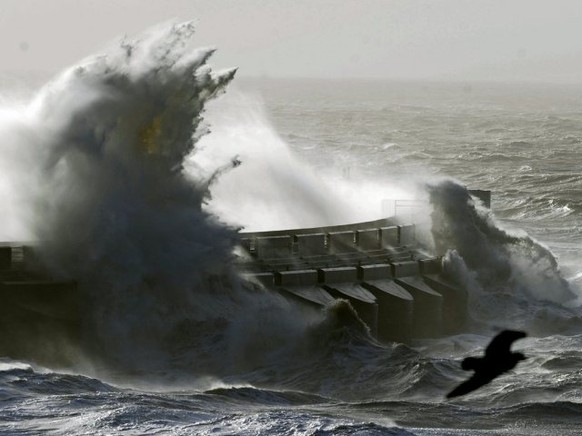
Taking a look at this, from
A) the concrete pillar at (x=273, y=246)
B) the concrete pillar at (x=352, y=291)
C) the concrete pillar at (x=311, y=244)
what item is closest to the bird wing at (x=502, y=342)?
the concrete pillar at (x=352, y=291)

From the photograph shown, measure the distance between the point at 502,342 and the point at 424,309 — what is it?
151 centimetres

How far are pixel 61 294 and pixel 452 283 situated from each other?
27.5 ft

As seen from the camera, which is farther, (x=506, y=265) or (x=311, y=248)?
(x=506, y=265)

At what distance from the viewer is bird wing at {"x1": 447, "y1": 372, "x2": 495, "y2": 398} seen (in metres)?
23.4

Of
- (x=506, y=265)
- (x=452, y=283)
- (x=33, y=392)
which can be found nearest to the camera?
(x=33, y=392)

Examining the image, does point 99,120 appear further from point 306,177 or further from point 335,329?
point 306,177

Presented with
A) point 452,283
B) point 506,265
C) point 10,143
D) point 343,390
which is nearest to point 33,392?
point 343,390

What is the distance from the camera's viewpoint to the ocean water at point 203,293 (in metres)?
21.6

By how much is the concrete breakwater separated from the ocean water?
0.42 metres

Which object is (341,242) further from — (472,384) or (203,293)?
(472,384)

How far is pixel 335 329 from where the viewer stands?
85.4 feet

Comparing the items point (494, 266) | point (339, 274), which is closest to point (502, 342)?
point (339, 274)

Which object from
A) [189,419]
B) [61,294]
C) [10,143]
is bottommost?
[189,419]

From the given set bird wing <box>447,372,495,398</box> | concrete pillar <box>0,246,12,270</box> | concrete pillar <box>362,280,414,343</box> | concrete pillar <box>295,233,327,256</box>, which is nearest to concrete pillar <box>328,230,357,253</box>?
concrete pillar <box>295,233,327,256</box>
